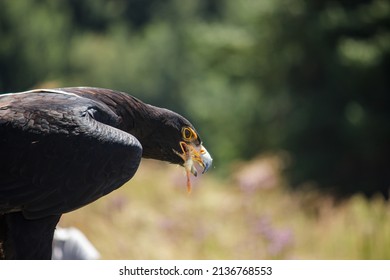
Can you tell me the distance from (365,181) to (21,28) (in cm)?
688

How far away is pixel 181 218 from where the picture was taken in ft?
26.8

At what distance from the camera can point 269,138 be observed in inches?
535

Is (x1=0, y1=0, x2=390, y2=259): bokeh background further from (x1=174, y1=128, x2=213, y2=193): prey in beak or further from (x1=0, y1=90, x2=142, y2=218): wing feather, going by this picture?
(x1=0, y1=90, x2=142, y2=218): wing feather

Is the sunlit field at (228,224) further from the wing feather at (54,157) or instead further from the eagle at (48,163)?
the wing feather at (54,157)

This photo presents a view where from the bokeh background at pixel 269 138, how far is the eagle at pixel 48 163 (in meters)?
2.83

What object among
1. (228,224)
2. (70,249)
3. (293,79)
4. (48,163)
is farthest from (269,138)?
(48,163)

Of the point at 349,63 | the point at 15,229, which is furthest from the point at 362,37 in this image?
the point at 15,229

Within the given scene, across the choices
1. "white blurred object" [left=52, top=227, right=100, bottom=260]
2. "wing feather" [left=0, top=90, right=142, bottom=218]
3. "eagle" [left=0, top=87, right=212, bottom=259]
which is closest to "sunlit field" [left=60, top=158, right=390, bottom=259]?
"white blurred object" [left=52, top=227, right=100, bottom=260]

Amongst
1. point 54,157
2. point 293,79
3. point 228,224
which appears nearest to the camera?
point 54,157

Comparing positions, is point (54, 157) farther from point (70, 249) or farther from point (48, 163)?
point (70, 249)

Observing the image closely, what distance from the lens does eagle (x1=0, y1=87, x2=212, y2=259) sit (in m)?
3.50

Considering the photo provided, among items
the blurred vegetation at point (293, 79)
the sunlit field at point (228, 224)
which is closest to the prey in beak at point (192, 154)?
the sunlit field at point (228, 224)

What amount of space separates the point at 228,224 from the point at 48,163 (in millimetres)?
4701

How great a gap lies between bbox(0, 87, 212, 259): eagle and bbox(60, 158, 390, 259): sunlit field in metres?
2.71
